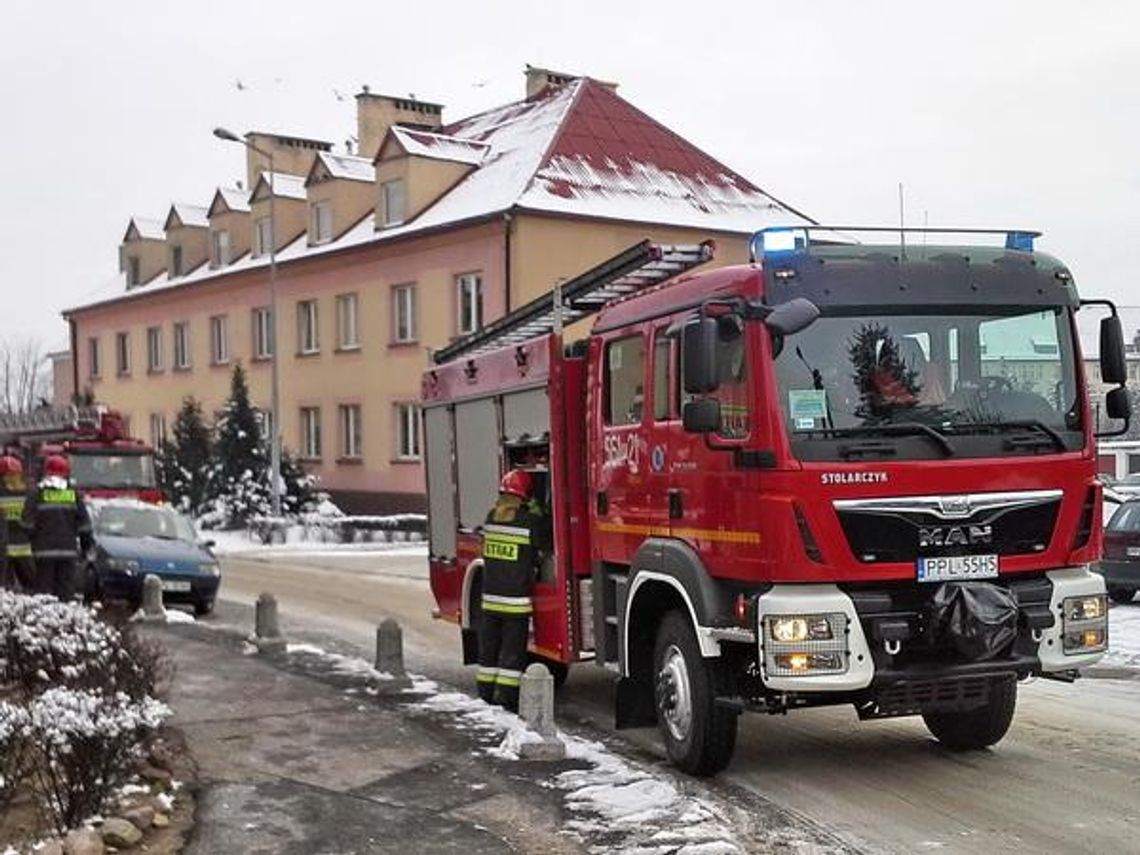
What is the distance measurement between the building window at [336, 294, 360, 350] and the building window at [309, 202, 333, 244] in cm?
235

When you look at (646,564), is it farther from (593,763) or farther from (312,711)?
(312,711)

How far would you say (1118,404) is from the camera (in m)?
7.65

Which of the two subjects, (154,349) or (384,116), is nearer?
(384,116)

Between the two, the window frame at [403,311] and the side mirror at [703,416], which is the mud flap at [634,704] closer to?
the side mirror at [703,416]

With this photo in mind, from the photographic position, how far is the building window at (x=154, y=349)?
4922 cm

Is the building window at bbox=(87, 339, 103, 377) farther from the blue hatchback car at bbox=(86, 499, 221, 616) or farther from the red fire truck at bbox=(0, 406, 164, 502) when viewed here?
the blue hatchback car at bbox=(86, 499, 221, 616)

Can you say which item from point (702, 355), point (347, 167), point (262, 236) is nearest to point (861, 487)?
point (702, 355)

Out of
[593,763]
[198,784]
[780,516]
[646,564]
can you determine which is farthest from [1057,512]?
[198,784]

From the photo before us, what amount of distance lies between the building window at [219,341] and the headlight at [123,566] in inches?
1148

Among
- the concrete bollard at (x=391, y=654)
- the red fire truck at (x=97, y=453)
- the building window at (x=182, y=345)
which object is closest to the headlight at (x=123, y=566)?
the red fire truck at (x=97, y=453)

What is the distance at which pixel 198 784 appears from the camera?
7.39 meters

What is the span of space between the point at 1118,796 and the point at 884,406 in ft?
7.84

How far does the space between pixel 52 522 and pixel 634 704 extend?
8.14 m

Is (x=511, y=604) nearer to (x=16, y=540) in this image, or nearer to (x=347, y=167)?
(x=16, y=540)
